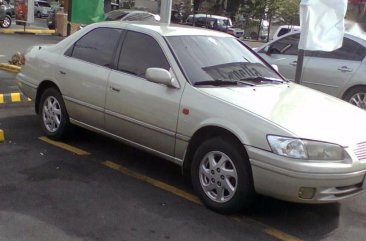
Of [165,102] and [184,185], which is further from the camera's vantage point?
[184,185]

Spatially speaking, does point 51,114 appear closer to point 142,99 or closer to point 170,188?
point 142,99

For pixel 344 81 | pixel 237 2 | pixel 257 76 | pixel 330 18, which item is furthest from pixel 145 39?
pixel 237 2

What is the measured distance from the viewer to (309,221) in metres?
4.44

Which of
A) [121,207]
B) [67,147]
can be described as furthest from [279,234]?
[67,147]

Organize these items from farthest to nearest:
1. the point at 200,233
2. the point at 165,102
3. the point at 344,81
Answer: the point at 344,81 < the point at 165,102 < the point at 200,233

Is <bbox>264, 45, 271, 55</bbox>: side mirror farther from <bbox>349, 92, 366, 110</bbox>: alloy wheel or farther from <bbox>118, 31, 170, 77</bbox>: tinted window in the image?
<bbox>118, 31, 170, 77</bbox>: tinted window

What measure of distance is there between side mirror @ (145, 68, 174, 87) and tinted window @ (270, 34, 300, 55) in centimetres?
458

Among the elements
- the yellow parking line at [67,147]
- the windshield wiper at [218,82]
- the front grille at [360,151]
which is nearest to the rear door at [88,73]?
the yellow parking line at [67,147]

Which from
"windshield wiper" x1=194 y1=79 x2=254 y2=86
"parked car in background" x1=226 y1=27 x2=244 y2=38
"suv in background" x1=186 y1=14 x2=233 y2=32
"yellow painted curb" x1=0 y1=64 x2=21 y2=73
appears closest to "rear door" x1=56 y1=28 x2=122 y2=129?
"windshield wiper" x1=194 y1=79 x2=254 y2=86

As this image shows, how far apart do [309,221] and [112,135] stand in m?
2.23

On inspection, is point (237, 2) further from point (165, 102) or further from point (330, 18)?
point (165, 102)

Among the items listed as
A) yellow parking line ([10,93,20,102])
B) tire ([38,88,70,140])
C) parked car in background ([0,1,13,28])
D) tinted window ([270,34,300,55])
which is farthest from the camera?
parked car in background ([0,1,13,28])

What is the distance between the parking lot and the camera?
3.98 meters

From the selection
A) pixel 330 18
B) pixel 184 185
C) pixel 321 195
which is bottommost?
pixel 184 185
